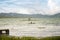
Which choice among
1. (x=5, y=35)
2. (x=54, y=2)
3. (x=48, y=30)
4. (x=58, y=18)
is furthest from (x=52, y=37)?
(x=5, y=35)

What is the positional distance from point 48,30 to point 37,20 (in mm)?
239

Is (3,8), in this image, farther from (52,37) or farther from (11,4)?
(52,37)

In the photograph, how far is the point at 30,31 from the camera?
2.98m

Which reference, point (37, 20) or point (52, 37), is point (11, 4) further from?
point (52, 37)

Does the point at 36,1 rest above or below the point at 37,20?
above

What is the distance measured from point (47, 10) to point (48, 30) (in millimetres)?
323

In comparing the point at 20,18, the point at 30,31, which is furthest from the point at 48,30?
the point at 20,18

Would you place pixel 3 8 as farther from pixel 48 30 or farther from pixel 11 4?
pixel 48 30

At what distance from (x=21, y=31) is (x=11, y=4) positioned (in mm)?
461

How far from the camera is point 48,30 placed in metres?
2.99

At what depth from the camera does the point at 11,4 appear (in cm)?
298

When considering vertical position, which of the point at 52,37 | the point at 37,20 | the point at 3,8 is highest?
the point at 3,8

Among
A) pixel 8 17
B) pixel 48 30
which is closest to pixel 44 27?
pixel 48 30

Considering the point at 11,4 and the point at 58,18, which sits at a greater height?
the point at 11,4
